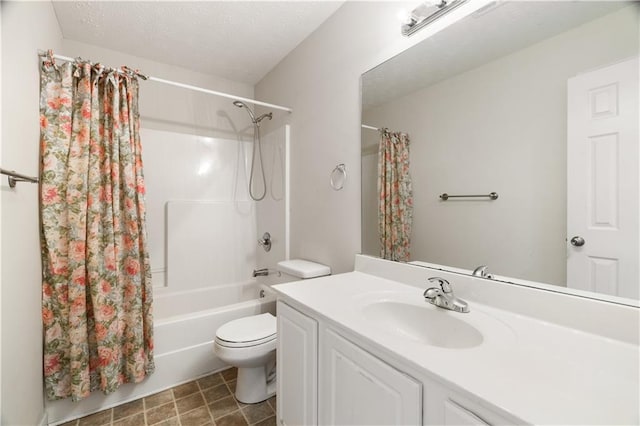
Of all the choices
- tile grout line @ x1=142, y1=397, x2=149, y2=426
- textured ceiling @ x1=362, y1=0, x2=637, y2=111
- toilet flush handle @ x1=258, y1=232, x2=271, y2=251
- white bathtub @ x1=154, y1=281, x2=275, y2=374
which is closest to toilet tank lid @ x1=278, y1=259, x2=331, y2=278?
white bathtub @ x1=154, y1=281, x2=275, y2=374

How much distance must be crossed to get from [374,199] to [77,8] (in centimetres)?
217

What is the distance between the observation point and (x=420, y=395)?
2.27 feet

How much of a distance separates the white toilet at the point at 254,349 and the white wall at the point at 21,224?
832 mm

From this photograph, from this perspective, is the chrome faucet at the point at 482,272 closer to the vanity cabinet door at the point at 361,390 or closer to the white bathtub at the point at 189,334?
the vanity cabinet door at the point at 361,390

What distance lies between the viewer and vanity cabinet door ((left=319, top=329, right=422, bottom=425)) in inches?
28.6

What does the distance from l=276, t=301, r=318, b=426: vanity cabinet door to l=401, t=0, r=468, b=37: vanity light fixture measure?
4.50ft

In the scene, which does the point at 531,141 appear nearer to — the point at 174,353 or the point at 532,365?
the point at 532,365

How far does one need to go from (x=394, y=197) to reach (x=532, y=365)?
0.95 meters

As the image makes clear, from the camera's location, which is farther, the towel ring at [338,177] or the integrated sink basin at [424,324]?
the towel ring at [338,177]

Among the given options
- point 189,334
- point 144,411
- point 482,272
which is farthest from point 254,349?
point 482,272

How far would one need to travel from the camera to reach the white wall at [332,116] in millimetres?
1542

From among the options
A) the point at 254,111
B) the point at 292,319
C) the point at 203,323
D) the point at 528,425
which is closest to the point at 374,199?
the point at 292,319

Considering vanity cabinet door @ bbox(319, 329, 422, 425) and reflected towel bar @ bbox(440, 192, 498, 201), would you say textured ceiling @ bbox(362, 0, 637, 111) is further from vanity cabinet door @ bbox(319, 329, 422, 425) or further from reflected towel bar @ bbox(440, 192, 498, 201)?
vanity cabinet door @ bbox(319, 329, 422, 425)

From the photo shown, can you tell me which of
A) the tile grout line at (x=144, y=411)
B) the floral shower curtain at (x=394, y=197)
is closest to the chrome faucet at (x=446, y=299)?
the floral shower curtain at (x=394, y=197)
